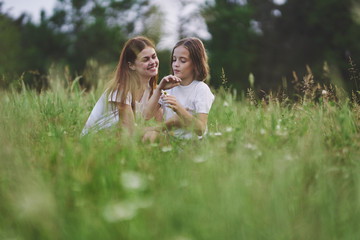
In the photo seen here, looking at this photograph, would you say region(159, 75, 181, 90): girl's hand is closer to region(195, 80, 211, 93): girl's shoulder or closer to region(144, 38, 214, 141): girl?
region(144, 38, 214, 141): girl

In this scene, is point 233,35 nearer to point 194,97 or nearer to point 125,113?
point 194,97

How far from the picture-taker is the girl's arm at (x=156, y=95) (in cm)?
287

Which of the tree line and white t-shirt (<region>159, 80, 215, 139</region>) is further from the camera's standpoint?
the tree line

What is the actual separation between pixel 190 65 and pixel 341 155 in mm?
1610

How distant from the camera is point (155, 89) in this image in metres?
3.29

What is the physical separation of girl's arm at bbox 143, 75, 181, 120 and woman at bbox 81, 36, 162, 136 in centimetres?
13

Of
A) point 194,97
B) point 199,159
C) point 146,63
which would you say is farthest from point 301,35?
point 199,159

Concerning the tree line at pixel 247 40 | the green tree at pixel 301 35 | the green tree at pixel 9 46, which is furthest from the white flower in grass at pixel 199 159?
the green tree at pixel 9 46

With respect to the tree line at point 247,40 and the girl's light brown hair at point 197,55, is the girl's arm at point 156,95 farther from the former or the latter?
the tree line at point 247,40

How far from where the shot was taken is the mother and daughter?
3.00 m

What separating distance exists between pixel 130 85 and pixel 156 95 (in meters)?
0.35

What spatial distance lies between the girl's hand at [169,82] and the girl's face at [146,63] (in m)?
0.54

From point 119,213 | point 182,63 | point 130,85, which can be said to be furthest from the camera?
point 130,85

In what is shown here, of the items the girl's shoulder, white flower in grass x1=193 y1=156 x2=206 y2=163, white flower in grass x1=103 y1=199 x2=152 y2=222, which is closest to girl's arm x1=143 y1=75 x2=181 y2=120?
the girl's shoulder
